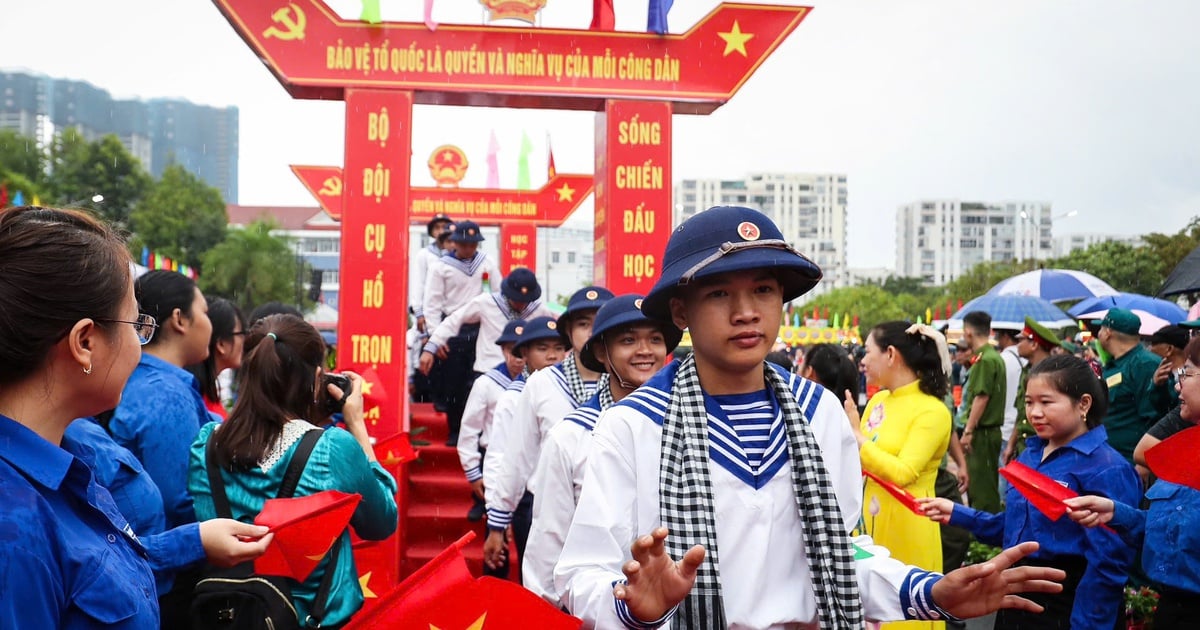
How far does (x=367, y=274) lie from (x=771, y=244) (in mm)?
6351

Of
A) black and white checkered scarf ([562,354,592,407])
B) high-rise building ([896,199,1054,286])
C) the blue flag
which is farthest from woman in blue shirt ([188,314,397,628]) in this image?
high-rise building ([896,199,1054,286])

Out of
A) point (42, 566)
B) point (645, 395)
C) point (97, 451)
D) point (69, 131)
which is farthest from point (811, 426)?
point (69, 131)

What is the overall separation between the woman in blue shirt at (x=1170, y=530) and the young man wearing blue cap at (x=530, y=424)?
234cm

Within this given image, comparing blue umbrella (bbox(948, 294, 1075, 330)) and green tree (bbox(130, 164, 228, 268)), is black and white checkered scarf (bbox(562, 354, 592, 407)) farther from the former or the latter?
green tree (bbox(130, 164, 228, 268))

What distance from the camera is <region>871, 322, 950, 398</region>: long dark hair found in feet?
15.1

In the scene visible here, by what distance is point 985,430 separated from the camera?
809 cm

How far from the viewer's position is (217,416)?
3.92m

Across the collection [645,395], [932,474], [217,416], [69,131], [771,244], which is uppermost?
[69,131]

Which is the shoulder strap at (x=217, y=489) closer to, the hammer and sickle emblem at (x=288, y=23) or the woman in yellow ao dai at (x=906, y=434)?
the woman in yellow ao dai at (x=906, y=434)

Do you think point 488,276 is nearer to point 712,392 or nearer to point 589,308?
point 589,308

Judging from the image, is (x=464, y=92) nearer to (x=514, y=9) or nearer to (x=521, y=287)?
(x=514, y=9)

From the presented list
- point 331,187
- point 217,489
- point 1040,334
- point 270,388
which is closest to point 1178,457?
point 270,388

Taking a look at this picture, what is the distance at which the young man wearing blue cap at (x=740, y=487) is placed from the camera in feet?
6.34

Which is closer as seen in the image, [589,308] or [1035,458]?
[1035,458]
